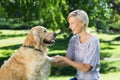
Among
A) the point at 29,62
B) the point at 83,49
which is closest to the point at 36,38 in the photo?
the point at 29,62

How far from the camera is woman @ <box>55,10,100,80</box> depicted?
16.6 feet

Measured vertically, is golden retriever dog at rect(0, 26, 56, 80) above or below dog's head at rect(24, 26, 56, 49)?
below

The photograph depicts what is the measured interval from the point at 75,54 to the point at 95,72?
0.36m

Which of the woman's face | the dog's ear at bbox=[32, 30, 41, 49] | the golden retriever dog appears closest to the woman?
the woman's face

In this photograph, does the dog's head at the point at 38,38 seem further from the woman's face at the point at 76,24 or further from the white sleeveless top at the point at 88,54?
the woman's face at the point at 76,24

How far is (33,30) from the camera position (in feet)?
19.6

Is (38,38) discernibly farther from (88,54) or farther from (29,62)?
(88,54)

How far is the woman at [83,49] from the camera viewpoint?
507cm

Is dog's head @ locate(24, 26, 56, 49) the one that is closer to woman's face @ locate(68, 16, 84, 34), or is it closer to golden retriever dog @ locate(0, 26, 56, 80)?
golden retriever dog @ locate(0, 26, 56, 80)

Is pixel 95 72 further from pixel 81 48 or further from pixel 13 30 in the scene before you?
pixel 13 30

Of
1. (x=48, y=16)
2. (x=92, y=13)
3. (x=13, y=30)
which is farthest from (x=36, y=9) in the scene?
(x=13, y=30)

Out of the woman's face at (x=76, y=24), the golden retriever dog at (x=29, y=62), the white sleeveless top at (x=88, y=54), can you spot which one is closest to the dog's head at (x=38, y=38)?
the golden retriever dog at (x=29, y=62)

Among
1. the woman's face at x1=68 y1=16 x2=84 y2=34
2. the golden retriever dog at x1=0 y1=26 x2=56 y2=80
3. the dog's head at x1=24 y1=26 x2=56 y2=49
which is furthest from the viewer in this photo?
the dog's head at x1=24 y1=26 x2=56 y2=49

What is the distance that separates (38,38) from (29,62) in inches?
16.0
